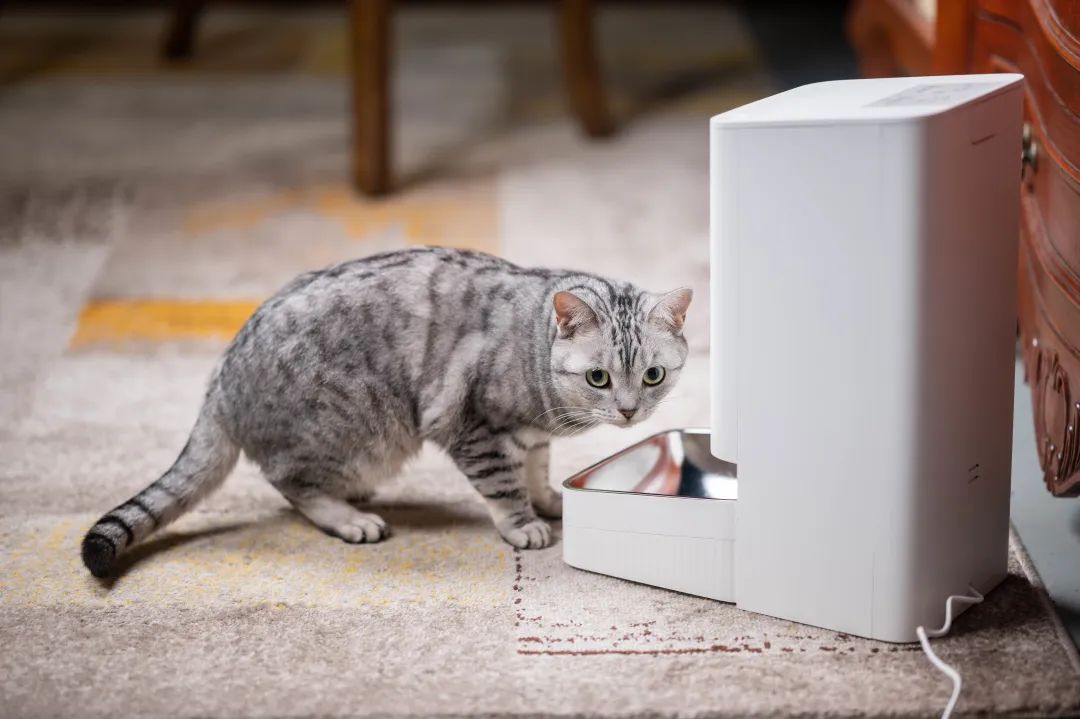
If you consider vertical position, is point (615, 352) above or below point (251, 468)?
above

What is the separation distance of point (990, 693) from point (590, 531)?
0.45m

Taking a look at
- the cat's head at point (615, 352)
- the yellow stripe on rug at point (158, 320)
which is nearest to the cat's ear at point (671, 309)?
the cat's head at point (615, 352)

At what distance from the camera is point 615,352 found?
1418mm

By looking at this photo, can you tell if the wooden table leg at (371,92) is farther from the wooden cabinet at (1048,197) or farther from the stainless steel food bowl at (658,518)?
the stainless steel food bowl at (658,518)

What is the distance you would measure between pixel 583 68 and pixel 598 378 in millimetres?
1878

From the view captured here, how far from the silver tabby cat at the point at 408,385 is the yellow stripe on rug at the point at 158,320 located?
71 cm

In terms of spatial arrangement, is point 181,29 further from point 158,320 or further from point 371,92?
point 158,320

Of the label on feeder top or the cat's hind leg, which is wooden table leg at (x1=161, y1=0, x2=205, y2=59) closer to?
the cat's hind leg

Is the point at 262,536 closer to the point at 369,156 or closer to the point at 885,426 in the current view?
the point at 885,426

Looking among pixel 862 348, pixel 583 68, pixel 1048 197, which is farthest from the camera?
pixel 583 68

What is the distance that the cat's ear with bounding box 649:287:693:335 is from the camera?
1.43 metres

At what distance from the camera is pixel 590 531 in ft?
4.64

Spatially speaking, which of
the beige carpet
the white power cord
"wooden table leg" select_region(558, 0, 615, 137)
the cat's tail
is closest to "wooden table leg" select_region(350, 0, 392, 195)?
the beige carpet

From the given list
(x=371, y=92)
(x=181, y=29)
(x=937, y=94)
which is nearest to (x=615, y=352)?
(x=937, y=94)
